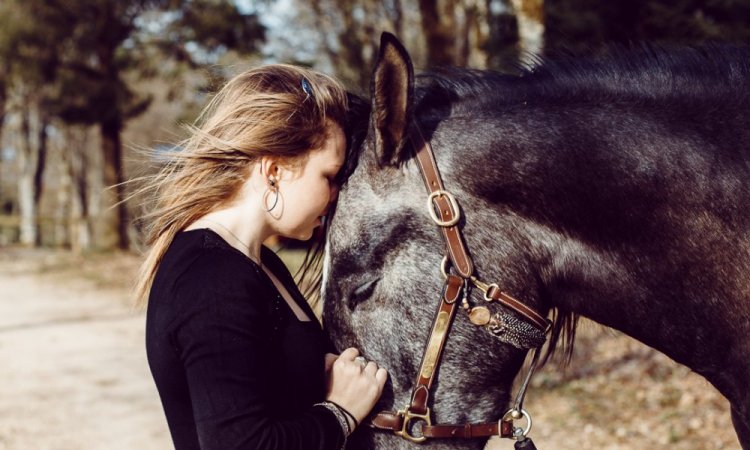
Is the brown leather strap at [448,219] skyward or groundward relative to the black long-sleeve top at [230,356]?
skyward

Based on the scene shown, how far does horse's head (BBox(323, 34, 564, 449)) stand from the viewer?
1.76 meters

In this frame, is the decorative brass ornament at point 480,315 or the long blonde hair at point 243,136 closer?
the decorative brass ornament at point 480,315

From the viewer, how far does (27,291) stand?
14195 millimetres

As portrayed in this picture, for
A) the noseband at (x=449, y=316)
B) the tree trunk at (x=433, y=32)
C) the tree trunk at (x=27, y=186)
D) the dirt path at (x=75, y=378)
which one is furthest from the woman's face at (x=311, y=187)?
the tree trunk at (x=27, y=186)

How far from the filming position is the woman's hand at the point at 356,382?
5.90 ft

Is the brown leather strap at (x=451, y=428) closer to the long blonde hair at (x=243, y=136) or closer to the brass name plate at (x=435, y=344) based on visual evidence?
the brass name plate at (x=435, y=344)

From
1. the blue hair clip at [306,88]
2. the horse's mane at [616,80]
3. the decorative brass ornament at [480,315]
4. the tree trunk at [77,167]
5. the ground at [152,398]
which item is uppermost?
the horse's mane at [616,80]

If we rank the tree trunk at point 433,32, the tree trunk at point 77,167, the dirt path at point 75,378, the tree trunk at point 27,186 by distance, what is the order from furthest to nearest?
1. the tree trunk at point 77,167
2. the tree trunk at point 27,186
3. the tree trunk at point 433,32
4. the dirt path at point 75,378

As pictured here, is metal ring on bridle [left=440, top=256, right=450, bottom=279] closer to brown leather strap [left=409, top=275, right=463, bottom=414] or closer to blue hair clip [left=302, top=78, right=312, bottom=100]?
brown leather strap [left=409, top=275, right=463, bottom=414]

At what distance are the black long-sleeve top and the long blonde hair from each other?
11 cm

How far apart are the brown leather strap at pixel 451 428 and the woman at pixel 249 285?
0.06 meters

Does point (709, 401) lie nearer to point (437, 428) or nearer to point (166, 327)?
point (437, 428)

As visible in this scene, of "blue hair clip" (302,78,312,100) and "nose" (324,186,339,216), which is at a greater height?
"blue hair clip" (302,78,312,100)

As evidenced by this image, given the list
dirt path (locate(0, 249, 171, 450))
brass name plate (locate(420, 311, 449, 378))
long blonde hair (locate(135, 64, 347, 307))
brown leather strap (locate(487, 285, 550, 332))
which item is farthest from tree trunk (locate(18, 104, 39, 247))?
brown leather strap (locate(487, 285, 550, 332))
